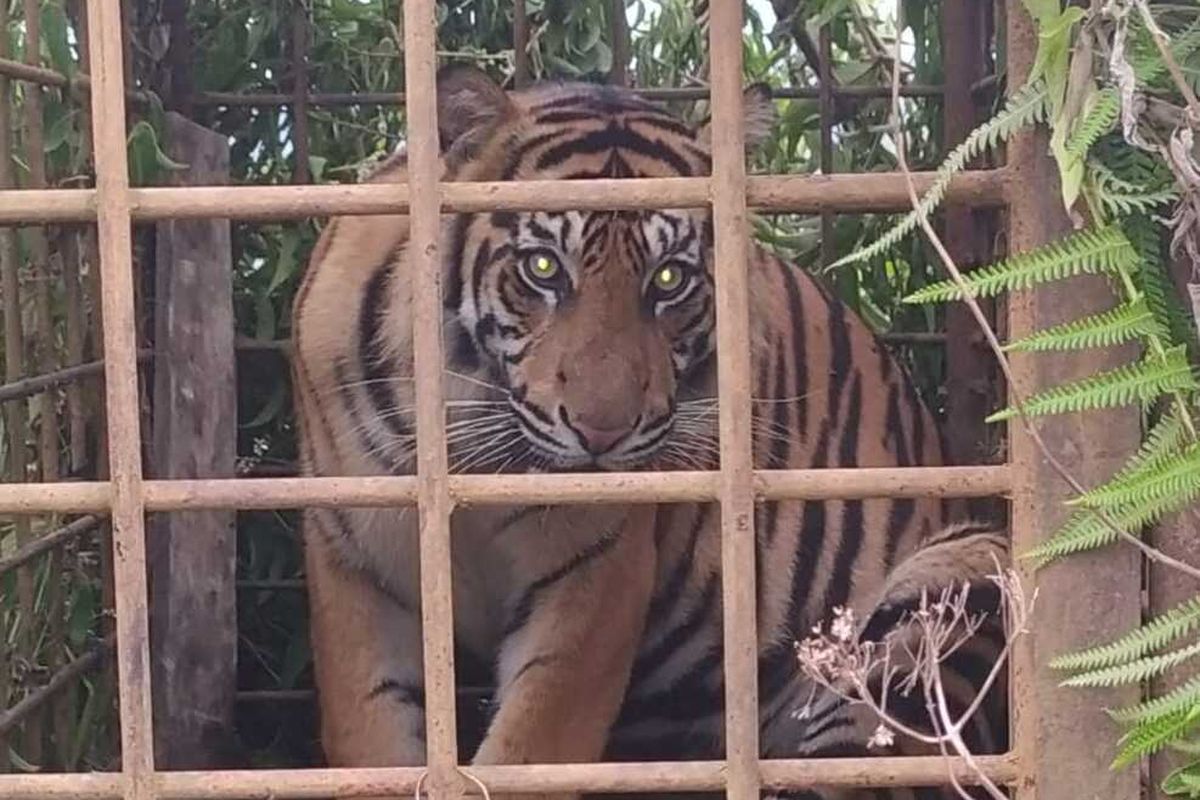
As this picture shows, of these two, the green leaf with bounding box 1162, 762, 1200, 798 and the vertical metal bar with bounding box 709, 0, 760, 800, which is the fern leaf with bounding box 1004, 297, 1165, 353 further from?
the green leaf with bounding box 1162, 762, 1200, 798

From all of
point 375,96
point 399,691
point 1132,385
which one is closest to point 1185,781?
point 1132,385

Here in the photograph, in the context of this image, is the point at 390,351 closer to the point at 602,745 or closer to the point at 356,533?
the point at 356,533

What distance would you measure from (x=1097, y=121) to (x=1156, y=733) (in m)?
0.53

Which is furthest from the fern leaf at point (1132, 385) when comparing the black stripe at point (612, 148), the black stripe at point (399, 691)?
the black stripe at point (399, 691)

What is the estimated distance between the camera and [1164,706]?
169 cm

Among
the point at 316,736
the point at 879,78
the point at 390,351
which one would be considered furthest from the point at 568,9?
the point at 316,736

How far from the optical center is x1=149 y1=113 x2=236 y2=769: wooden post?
339 cm

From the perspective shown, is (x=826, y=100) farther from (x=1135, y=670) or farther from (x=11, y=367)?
(x=1135, y=670)

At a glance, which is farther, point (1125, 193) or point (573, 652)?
point (573, 652)

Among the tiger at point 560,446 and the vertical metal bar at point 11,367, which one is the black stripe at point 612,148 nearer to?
the tiger at point 560,446

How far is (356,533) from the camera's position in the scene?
2896mm

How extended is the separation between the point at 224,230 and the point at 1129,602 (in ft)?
6.74

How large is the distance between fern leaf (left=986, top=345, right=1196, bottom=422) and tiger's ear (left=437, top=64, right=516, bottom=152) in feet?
4.27

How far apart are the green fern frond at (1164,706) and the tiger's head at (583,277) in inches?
37.8
